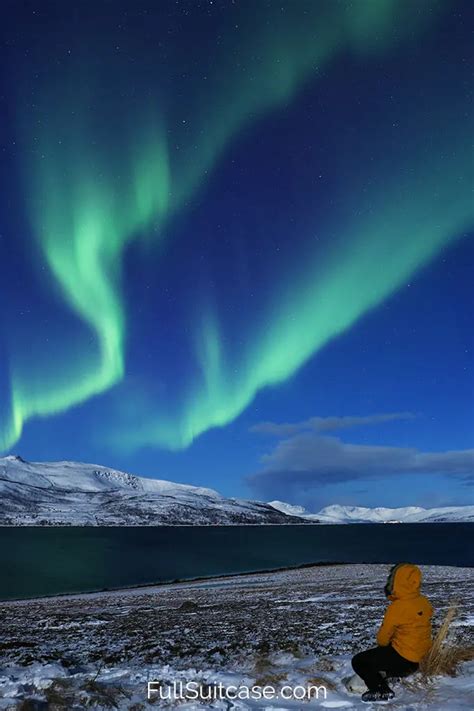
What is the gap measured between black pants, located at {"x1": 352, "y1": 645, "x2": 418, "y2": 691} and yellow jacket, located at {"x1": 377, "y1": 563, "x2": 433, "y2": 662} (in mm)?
94

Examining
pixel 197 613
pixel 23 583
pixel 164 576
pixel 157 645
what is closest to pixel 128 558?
pixel 164 576

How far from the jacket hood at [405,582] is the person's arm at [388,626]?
0.20 m

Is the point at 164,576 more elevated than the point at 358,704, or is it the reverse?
the point at 358,704

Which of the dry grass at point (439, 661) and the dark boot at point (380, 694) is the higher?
the dry grass at point (439, 661)

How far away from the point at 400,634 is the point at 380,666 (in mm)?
545

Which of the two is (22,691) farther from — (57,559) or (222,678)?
(57,559)

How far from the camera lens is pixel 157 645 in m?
12.0

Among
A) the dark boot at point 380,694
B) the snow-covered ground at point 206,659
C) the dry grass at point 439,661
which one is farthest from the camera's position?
the dry grass at point 439,661

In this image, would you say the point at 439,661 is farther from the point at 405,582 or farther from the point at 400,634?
the point at 405,582

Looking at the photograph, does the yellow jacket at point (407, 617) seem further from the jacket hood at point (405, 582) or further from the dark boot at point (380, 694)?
the dark boot at point (380, 694)

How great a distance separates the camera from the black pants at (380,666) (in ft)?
25.5

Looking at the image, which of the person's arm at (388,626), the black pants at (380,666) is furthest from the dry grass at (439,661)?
the person's arm at (388,626)

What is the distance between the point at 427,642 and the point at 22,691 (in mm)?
6373

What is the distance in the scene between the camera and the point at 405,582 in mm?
7801
